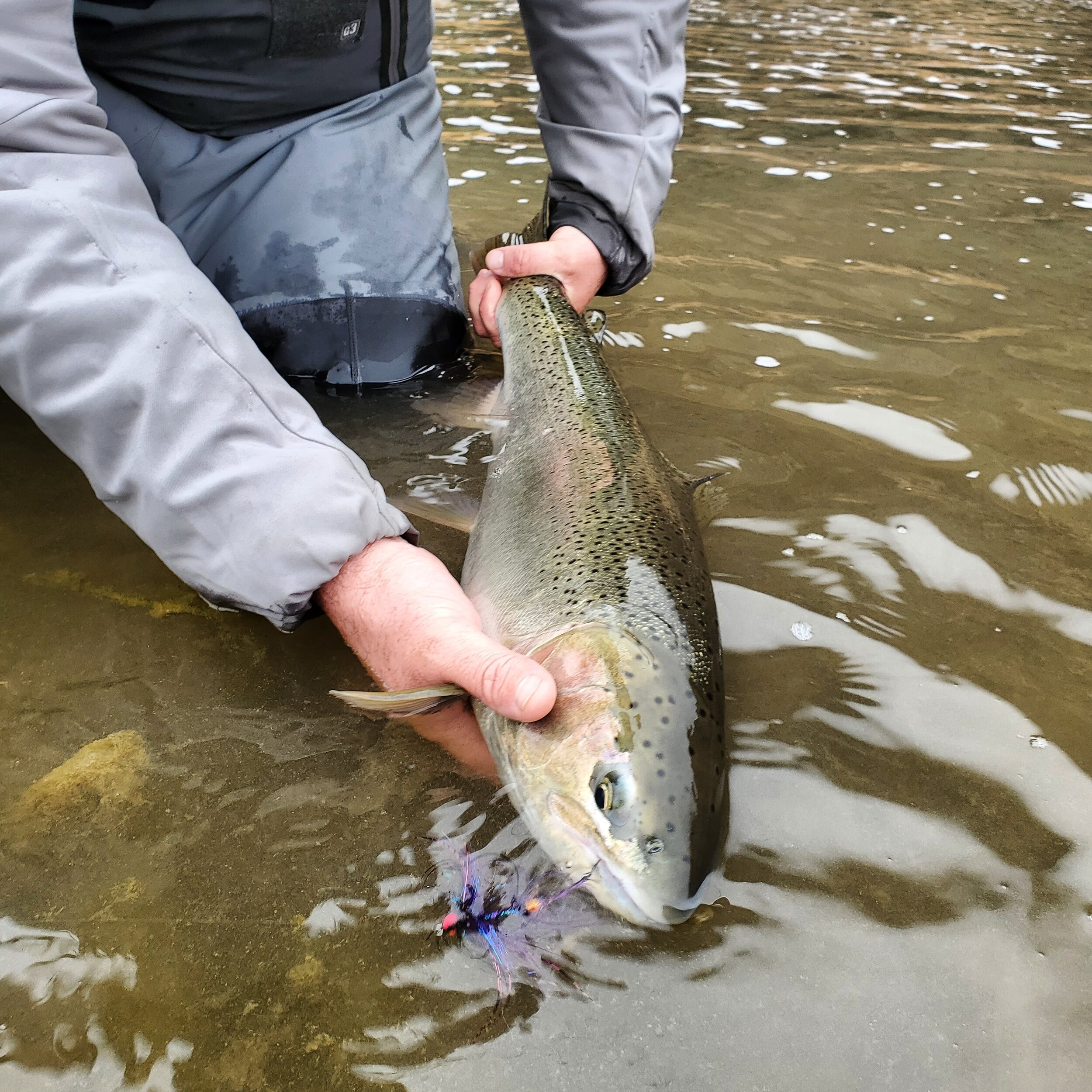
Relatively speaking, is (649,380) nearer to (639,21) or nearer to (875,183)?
(639,21)

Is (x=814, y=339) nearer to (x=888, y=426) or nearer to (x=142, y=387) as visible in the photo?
(x=888, y=426)

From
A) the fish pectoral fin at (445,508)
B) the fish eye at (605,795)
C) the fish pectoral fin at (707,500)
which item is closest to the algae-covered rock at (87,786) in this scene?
the fish eye at (605,795)

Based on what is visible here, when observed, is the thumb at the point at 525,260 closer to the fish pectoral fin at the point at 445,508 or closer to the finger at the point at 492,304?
the finger at the point at 492,304

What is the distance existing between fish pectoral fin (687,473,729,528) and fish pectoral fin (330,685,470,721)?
2.97 ft

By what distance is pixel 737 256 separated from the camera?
4660 mm

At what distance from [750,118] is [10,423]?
6.07m

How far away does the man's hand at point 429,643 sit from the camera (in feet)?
5.65

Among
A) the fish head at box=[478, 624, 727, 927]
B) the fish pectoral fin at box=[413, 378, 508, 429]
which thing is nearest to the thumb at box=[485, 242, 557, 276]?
the fish pectoral fin at box=[413, 378, 508, 429]

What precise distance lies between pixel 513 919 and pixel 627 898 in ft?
0.63

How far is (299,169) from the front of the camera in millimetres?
3037

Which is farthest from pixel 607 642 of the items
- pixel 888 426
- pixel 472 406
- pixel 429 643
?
pixel 888 426

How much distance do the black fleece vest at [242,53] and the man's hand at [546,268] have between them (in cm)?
72

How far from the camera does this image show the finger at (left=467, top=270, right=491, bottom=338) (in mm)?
3391

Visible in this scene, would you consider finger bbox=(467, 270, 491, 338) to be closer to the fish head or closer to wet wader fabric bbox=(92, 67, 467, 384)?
wet wader fabric bbox=(92, 67, 467, 384)
